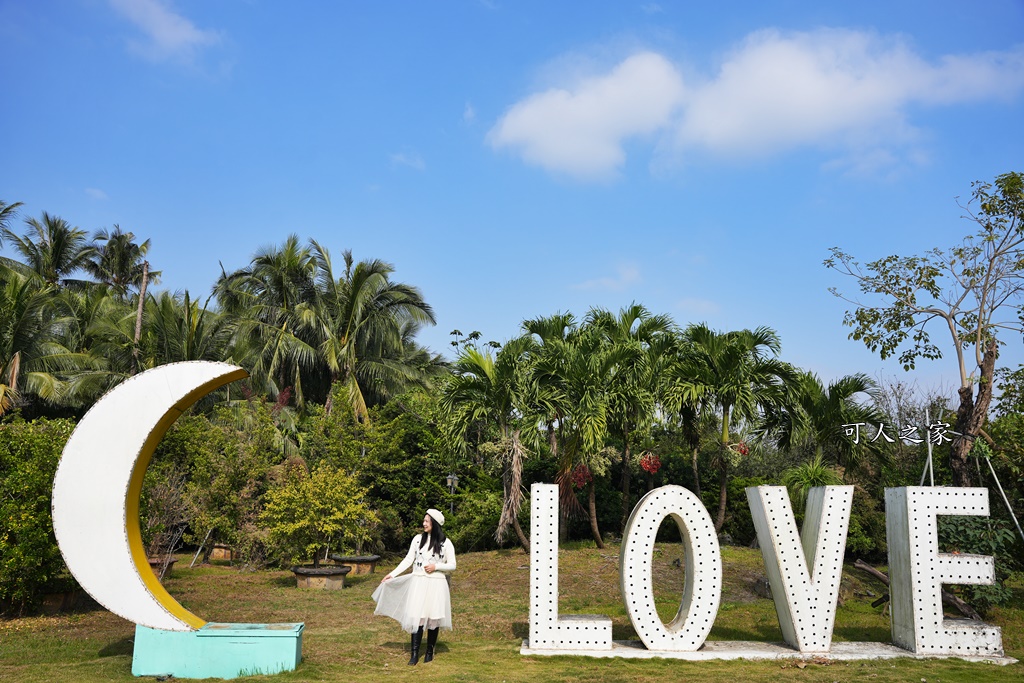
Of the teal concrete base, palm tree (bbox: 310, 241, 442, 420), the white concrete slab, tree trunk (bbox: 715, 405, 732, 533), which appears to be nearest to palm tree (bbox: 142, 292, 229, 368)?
palm tree (bbox: 310, 241, 442, 420)

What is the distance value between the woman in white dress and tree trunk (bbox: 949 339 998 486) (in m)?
7.94

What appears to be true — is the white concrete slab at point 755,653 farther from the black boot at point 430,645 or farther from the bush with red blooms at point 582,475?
the bush with red blooms at point 582,475

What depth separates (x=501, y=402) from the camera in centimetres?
1584

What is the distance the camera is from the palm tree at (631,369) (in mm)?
15766

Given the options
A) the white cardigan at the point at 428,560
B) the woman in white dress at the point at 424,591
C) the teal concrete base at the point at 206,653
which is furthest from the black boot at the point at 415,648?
the teal concrete base at the point at 206,653

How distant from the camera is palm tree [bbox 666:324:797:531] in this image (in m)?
15.5

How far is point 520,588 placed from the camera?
13.4 metres

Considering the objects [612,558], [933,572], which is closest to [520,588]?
[612,558]

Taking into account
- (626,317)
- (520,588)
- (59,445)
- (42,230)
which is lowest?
(520,588)

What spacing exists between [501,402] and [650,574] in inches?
306

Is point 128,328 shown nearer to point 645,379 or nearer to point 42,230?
point 42,230

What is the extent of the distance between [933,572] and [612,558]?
25.0 feet

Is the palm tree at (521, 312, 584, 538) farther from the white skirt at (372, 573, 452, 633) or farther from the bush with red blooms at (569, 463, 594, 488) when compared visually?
the white skirt at (372, 573, 452, 633)

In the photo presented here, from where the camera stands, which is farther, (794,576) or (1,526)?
(1,526)
